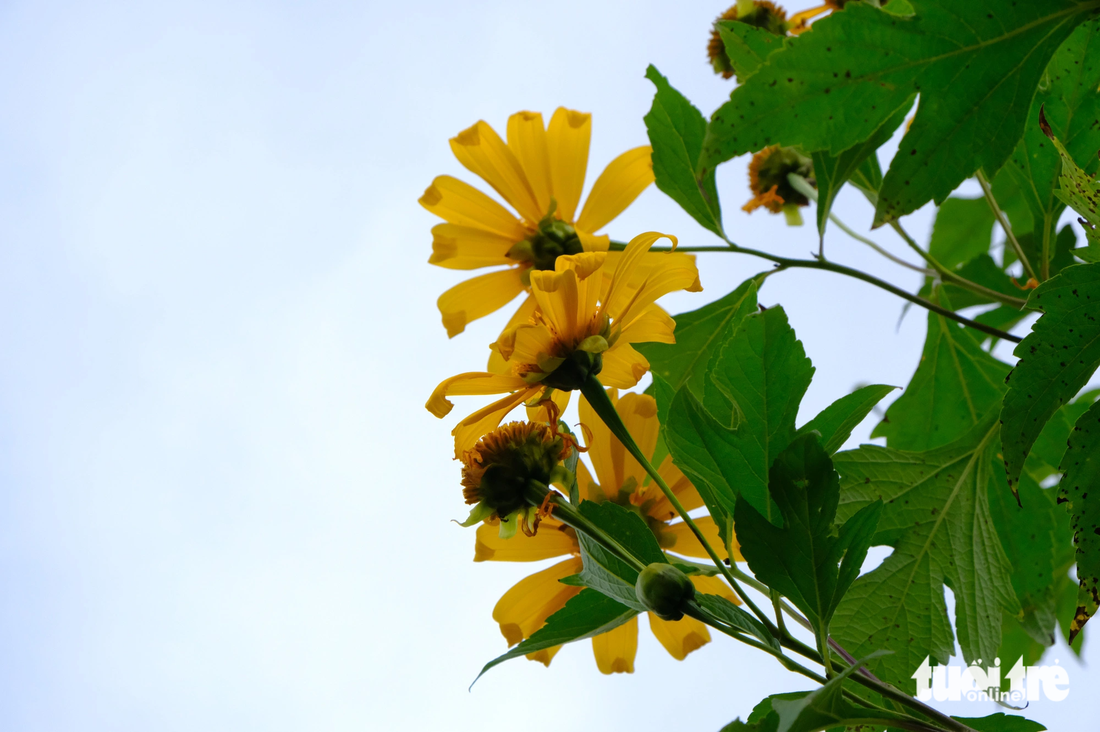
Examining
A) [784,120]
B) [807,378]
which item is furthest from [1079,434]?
[784,120]

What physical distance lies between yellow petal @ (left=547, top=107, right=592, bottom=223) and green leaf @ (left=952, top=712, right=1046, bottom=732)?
528mm

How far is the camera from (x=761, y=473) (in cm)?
50

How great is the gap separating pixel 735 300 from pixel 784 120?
10.7 inches

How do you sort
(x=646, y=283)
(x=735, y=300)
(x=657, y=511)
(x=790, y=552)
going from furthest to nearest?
1. (x=735, y=300)
2. (x=657, y=511)
3. (x=646, y=283)
4. (x=790, y=552)

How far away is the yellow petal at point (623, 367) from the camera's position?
59 cm

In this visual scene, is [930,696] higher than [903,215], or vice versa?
[903,215]

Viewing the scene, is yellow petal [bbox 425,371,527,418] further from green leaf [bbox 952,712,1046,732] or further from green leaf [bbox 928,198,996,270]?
green leaf [bbox 928,198,996,270]

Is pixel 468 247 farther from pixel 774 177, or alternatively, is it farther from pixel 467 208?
pixel 774 177

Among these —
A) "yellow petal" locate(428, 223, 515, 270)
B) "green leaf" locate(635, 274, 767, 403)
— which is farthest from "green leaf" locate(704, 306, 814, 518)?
"yellow petal" locate(428, 223, 515, 270)

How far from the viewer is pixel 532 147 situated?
0.77m

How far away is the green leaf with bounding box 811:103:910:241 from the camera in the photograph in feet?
2.08

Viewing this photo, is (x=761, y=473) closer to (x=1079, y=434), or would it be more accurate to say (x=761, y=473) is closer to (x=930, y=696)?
(x=1079, y=434)

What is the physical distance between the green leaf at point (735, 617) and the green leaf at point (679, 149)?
39cm

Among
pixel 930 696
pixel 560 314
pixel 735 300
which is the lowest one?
pixel 930 696
